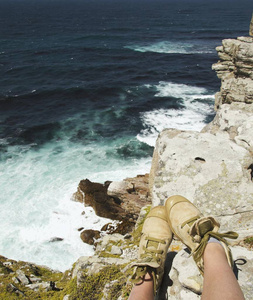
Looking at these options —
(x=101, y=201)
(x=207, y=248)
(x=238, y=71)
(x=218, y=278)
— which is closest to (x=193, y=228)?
(x=207, y=248)

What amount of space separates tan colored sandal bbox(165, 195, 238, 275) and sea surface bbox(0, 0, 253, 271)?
8.56 meters

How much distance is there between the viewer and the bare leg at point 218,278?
3121 mm

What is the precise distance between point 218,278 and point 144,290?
1.08 m

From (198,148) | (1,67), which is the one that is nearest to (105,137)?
(198,148)

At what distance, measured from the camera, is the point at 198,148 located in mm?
6438

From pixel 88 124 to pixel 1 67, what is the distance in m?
27.7

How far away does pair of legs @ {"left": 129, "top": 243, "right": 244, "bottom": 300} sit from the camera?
314cm

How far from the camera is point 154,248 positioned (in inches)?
176

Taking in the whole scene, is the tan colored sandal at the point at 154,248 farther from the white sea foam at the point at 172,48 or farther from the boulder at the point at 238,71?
the white sea foam at the point at 172,48

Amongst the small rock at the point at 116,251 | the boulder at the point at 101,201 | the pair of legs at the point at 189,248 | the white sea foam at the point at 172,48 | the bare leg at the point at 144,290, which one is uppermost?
the white sea foam at the point at 172,48

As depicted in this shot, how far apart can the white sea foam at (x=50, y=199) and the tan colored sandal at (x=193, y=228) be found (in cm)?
852

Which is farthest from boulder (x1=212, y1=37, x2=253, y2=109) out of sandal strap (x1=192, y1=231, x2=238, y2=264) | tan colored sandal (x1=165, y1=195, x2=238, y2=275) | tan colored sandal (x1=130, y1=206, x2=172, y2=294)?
sandal strap (x1=192, y1=231, x2=238, y2=264)

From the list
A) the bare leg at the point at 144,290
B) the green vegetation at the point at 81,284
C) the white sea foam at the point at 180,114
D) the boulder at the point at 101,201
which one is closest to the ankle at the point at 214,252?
the bare leg at the point at 144,290

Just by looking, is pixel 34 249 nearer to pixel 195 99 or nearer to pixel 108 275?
pixel 108 275
